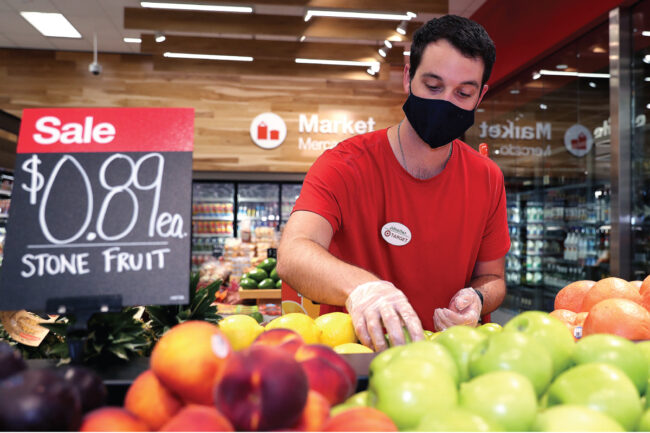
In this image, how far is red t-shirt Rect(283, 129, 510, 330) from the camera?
1.80 meters

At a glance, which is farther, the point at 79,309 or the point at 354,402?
the point at 79,309

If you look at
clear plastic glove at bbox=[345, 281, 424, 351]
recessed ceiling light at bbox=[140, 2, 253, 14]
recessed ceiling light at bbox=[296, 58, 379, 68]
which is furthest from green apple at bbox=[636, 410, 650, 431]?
recessed ceiling light at bbox=[296, 58, 379, 68]

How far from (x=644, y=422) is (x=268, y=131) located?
24.9 ft

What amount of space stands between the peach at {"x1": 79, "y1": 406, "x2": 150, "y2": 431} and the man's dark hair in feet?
4.65

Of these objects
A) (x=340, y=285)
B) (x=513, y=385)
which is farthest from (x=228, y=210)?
(x=513, y=385)

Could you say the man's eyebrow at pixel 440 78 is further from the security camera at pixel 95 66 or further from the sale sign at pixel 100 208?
the security camera at pixel 95 66

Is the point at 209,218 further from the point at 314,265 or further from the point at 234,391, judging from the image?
the point at 234,391

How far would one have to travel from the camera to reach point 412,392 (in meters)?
0.64

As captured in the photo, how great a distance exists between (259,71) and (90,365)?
18.3 ft

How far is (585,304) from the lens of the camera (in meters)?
1.55

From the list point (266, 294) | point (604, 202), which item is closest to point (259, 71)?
point (266, 294)

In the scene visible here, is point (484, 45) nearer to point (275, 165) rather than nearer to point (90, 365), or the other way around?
point (90, 365)

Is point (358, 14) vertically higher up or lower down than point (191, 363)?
higher up

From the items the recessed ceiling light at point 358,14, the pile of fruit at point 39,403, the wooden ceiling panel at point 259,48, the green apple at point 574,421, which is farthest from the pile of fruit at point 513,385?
the wooden ceiling panel at point 259,48
